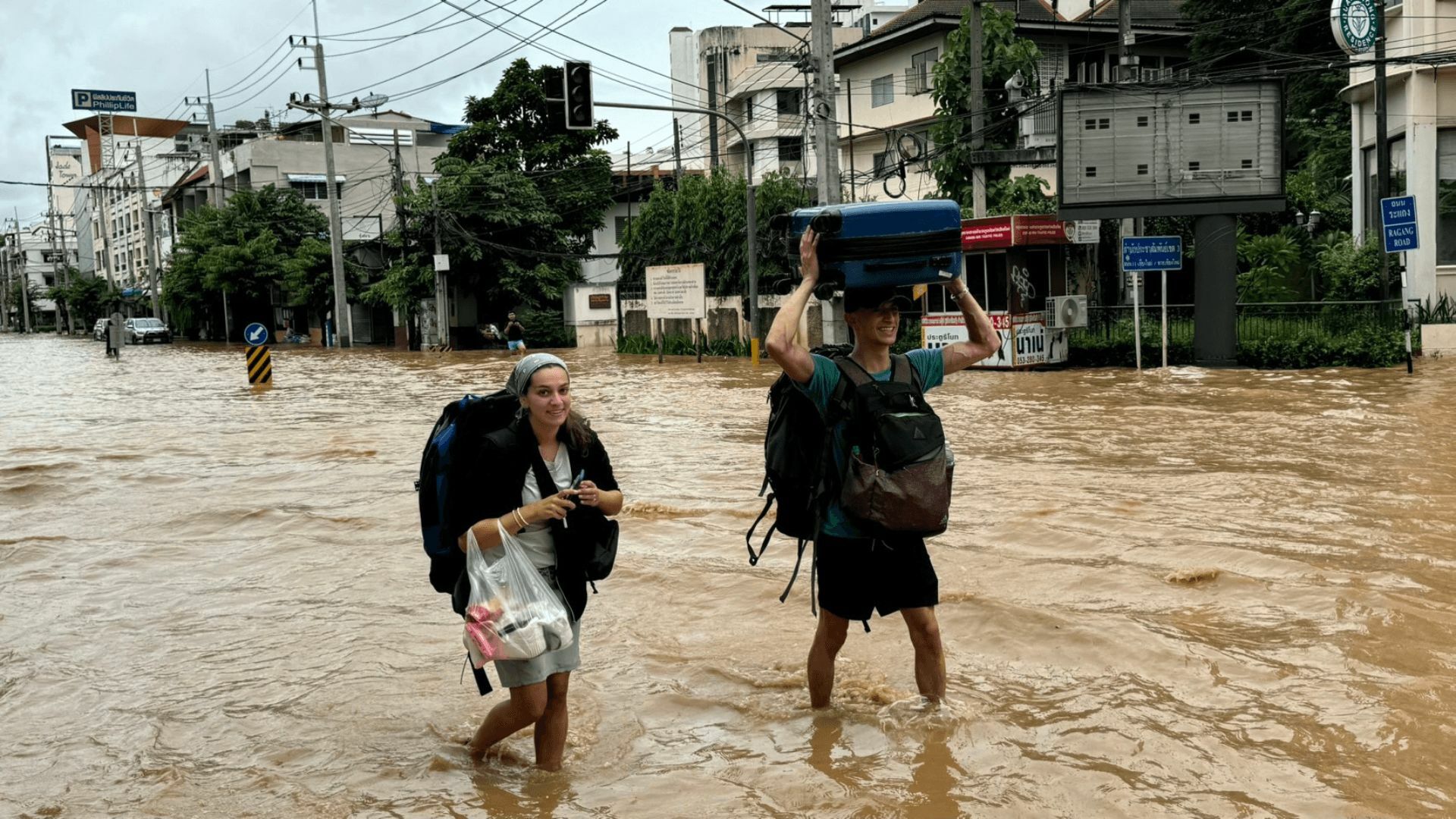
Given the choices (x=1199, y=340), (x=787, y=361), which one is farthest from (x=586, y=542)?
(x=1199, y=340)

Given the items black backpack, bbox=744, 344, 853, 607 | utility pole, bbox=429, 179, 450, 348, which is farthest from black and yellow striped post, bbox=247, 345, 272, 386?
black backpack, bbox=744, 344, 853, 607

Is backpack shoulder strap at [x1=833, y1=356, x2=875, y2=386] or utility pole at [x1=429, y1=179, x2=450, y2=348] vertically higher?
utility pole at [x1=429, y1=179, x2=450, y2=348]

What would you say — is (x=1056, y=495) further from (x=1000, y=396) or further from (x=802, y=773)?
(x=1000, y=396)

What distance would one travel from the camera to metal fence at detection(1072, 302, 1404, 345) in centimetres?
2355

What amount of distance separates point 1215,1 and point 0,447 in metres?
35.0

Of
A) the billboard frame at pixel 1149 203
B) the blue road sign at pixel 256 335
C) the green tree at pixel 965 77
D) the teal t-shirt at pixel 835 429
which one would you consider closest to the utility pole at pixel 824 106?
the billboard frame at pixel 1149 203

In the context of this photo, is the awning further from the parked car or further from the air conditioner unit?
the air conditioner unit

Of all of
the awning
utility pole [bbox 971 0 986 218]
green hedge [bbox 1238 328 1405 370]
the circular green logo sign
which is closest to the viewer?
green hedge [bbox 1238 328 1405 370]

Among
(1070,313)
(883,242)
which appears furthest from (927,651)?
(1070,313)

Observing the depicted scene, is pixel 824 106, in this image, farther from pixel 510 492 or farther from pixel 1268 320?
pixel 510 492

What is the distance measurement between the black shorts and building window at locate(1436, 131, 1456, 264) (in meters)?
24.4

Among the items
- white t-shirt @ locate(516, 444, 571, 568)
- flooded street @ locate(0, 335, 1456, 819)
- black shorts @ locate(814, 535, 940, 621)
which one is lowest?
flooded street @ locate(0, 335, 1456, 819)

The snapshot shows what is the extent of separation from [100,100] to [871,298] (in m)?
119

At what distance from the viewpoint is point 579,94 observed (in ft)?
69.6
